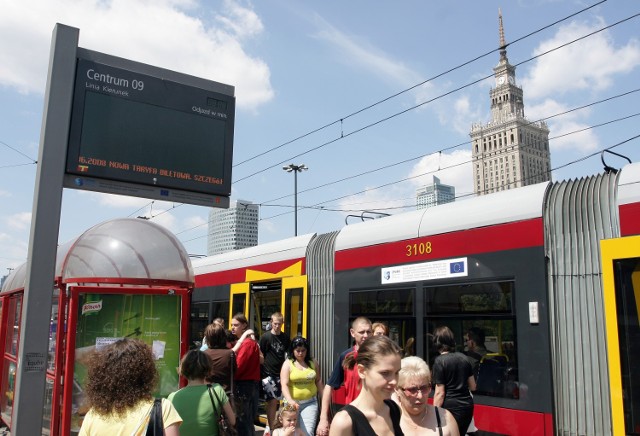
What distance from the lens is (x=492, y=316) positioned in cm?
621

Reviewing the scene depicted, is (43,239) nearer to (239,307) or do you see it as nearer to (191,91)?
(191,91)

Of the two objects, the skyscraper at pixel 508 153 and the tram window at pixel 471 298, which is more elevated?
the skyscraper at pixel 508 153

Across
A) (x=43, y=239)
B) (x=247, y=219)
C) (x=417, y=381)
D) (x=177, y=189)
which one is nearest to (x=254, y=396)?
(x=177, y=189)

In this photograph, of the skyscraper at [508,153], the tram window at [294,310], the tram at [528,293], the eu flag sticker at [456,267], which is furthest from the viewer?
the skyscraper at [508,153]

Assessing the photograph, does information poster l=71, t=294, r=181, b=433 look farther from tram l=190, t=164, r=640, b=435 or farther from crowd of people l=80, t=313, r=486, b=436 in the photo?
tram l=190, t=164, r=640, b=435

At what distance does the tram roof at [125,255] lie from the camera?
20.4ft

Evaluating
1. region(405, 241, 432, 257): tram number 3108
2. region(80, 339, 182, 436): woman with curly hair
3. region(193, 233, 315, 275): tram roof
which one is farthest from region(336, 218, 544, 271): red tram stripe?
region(80, 339, 182, 436): woman with curly hair

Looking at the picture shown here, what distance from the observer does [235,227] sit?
38688 mm

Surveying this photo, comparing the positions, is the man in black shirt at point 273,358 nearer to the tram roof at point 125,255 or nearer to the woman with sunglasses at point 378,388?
the tram roof at point 125,255

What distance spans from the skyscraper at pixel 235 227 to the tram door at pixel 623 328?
2546 cm

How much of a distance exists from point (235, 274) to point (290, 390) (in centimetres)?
550

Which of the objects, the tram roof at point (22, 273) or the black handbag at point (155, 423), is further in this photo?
the tram roof at point (22, 273)

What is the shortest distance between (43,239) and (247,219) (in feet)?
107

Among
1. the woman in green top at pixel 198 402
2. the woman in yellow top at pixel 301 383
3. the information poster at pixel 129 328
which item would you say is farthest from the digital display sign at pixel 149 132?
the woman in green top at pixel 198 402
